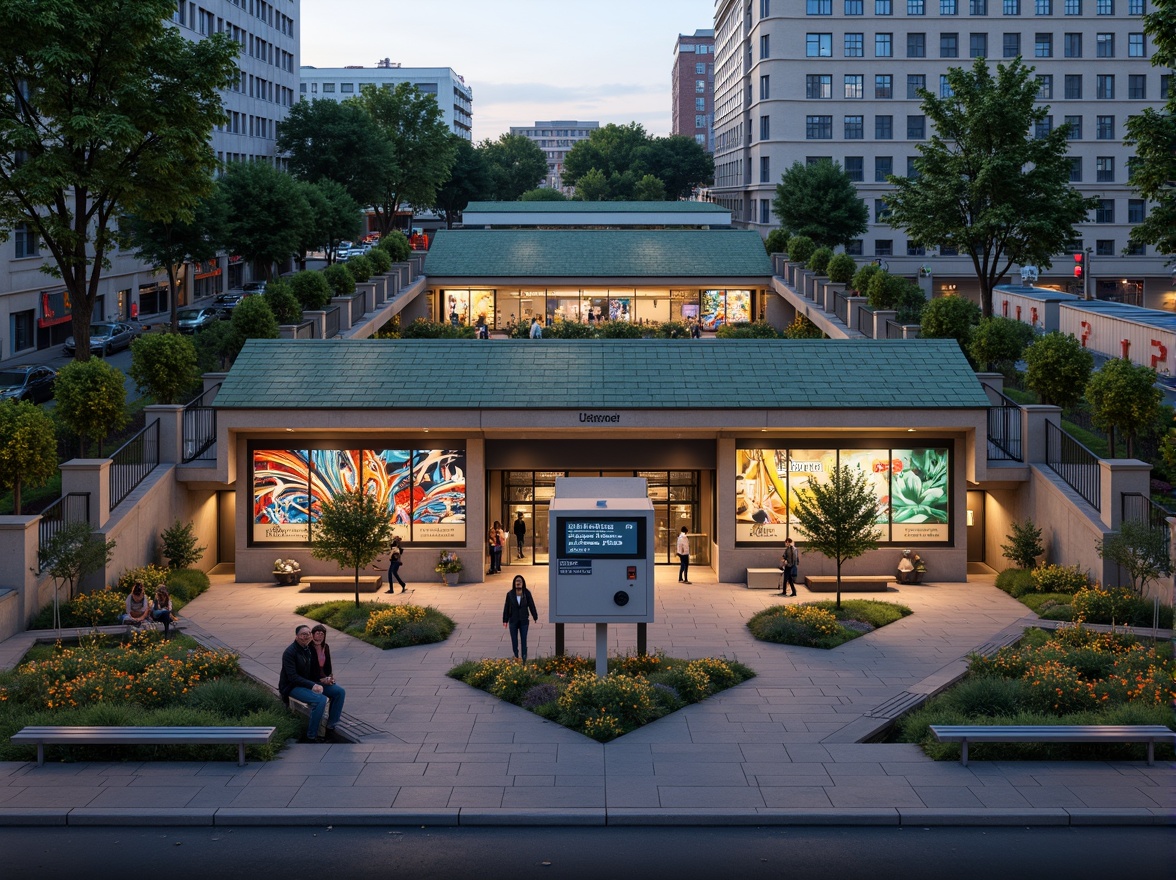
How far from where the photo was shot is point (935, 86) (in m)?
97.1

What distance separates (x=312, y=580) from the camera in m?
28.9

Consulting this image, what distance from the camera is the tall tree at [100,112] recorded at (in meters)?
35.0

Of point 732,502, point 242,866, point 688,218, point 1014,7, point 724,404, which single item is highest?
point 1014,7

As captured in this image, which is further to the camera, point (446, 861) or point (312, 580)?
point (312, 580)

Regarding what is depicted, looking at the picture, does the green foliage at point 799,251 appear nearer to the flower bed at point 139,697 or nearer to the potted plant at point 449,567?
the potted plant at point 449,567

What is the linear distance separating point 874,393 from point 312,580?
44.7 feet

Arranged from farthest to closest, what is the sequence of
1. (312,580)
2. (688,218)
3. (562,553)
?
(688,218), (312,580), (562,553)

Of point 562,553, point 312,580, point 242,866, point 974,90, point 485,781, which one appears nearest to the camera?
point 242,866

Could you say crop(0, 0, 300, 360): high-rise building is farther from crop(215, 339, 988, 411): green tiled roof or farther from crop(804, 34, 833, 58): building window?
crop(804, 34, 833, 58): building window

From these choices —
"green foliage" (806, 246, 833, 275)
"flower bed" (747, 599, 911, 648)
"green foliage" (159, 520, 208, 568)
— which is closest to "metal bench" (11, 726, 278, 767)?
"flower bed" (747, 599, 911, 648)

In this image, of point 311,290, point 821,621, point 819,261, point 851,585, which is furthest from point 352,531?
point 819,261

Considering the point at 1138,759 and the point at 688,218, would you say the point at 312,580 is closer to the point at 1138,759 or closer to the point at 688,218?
the point at 1138,759

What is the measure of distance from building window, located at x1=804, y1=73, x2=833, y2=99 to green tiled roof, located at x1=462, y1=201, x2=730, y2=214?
2092 centimetres

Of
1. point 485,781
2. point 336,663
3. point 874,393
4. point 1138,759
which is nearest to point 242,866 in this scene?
point 485,781
